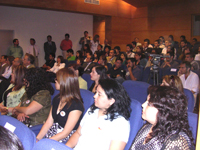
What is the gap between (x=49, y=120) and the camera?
2.11 meters

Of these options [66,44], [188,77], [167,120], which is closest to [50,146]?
[167,120]

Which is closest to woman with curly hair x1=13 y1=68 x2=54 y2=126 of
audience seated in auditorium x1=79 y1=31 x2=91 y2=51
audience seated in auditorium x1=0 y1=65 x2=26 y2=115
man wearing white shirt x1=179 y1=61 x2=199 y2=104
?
audience seated in auditorium x1=0 y1=65 x2=26 y2=115

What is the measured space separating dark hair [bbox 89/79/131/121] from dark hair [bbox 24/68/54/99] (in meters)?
1.06

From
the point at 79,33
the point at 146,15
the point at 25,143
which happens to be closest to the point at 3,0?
the point at 79,33

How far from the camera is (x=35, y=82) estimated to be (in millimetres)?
2445

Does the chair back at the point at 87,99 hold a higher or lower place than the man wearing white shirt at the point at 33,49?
lower

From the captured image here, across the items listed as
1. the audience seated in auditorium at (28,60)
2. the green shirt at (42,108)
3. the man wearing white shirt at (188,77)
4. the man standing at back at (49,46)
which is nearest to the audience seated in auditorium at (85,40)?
the man standing at back at (49,46)

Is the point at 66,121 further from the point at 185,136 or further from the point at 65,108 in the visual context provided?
the point at 185,136

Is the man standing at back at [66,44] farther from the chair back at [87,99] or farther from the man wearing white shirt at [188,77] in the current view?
the chair back at [87,99]

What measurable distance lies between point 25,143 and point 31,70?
1371 millimetres

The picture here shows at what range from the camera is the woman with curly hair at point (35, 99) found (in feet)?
7.59

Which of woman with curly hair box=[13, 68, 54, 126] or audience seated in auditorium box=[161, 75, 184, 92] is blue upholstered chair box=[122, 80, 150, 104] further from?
woman with curly hair box=[13, 68, 54, 126]

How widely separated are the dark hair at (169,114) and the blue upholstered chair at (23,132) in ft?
2.52

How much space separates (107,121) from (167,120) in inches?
18.6
